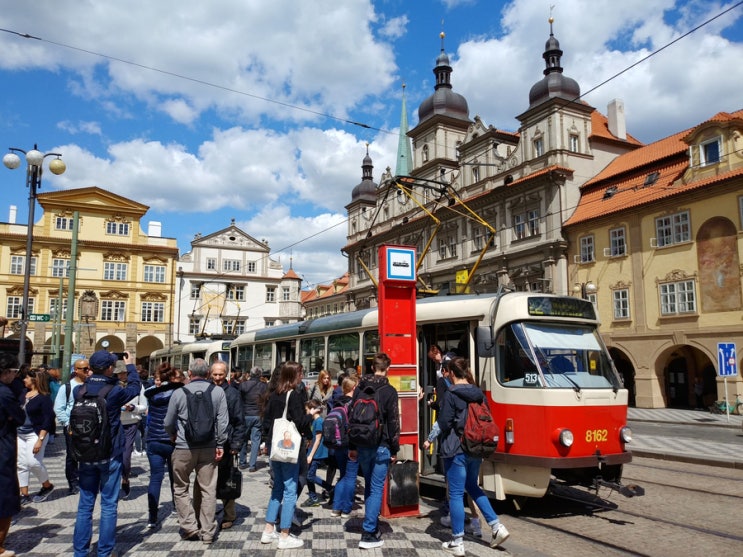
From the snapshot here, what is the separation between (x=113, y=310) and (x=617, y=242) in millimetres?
38048

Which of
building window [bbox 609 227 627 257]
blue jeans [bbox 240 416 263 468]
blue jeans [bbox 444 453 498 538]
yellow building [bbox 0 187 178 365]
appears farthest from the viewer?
yellow building [bbox 0 187 178 365]

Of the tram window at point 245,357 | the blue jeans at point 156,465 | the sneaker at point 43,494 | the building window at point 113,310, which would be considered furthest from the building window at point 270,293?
the blue jeans at point 156,465

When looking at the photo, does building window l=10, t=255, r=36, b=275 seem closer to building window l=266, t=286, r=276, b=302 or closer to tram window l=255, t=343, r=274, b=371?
building window l=266, t=286, r=276, b=302

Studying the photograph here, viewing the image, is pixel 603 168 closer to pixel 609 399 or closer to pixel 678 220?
pixel 678 220

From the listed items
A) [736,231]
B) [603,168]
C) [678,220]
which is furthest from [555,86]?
[736,231]

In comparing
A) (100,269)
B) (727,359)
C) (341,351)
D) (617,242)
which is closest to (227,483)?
(341,351)

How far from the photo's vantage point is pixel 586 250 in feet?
103

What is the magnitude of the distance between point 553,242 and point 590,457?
25932mm

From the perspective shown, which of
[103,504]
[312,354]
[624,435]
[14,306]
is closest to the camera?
[103,504]

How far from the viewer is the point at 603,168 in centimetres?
3506

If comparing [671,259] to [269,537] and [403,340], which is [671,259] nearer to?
[403,340]

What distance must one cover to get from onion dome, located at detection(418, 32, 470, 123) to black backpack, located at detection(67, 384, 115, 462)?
41405mm

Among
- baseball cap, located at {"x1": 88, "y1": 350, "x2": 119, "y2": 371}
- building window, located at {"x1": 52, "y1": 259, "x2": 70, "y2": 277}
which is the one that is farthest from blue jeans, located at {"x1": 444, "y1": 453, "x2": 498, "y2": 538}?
building window, located at {"x1": 52, "y1": 259, "x2": 70, "y2": 277}

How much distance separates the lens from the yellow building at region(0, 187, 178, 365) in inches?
1898
